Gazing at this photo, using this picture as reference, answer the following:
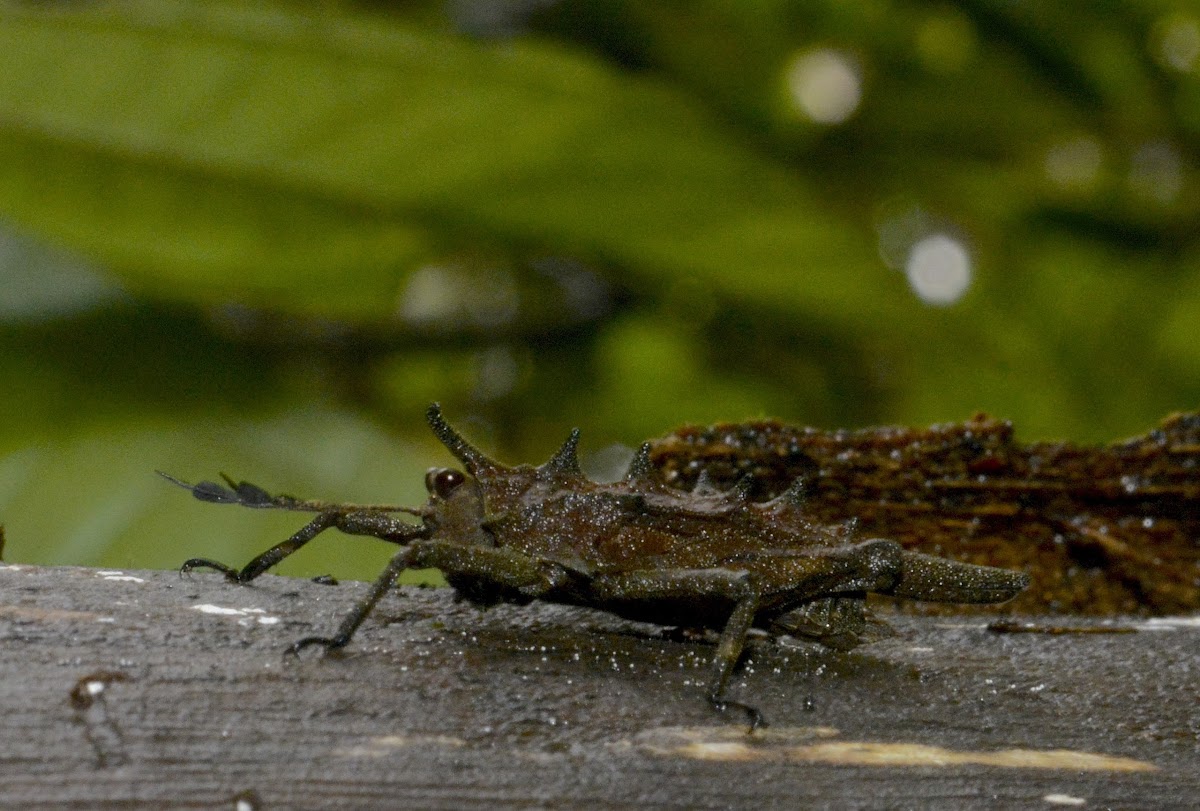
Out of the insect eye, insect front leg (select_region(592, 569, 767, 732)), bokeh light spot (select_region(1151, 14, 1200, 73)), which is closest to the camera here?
insect front leg (select_region(592, 569, 767, 732))

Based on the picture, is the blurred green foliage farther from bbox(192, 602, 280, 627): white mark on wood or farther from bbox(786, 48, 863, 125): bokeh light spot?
bbox(192, 602, 280, 627): white mark on wood

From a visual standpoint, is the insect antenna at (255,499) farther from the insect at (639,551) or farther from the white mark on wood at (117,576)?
the white mark on wood at (117,576)

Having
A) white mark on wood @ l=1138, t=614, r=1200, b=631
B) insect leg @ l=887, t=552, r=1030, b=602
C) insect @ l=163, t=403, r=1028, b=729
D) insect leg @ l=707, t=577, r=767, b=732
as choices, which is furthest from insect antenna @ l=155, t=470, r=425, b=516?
white mark on wood @ l=1138, t=614, r=1200, b=631

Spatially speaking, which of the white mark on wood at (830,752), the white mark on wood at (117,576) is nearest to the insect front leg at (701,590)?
the white mark on wood at (830,752)

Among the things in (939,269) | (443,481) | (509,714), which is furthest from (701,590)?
(939,269)

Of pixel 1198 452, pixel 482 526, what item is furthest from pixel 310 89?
pixel 1198 452

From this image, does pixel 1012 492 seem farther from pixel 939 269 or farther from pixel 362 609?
pixel 939 269

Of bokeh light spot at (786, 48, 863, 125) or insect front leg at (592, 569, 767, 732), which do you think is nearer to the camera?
insect front leg at (592, 569, 767, 732)
